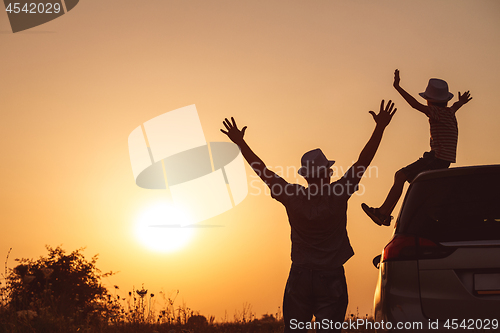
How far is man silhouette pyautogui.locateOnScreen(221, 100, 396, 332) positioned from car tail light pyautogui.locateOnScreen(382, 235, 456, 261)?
0.41m

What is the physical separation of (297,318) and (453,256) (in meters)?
1.41

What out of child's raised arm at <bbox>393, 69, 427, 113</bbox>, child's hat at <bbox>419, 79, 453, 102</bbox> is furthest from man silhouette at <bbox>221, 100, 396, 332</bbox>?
child's hat at <bbox>419, 79, 453, 102</bbox>

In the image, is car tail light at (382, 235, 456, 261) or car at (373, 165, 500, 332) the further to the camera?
car tail light at (382, 235, 456, 261)

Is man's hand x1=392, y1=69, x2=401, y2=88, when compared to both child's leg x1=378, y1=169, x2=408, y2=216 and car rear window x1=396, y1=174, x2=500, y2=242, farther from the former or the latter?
car rear window x1=396, y1=174, x2=500, y2=242

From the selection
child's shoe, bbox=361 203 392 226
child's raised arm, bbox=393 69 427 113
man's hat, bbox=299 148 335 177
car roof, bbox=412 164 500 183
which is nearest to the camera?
car roof, bbox=412 164 500 183

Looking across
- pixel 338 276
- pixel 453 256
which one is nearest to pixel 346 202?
pixel 338 276

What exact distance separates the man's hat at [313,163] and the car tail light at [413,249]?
86 centimetres

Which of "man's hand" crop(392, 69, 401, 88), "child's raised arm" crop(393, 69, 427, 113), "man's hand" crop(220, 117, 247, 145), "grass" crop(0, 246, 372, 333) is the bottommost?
"grass" crop(0, 246, 372, 333)

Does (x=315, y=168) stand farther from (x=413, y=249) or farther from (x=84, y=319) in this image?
(x=84, y=319)

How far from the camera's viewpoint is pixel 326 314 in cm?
435

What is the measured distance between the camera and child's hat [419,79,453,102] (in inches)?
302

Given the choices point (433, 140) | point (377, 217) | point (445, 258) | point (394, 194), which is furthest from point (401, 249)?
point (433, 140)

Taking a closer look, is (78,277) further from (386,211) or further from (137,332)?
(386,211)

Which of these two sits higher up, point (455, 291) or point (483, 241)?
point (483, 241)
